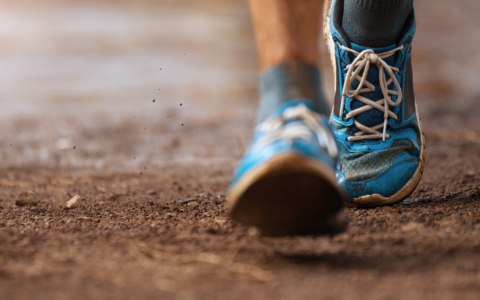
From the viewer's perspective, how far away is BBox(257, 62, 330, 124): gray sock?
3.45 ft

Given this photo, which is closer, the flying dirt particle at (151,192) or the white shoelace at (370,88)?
the white shoelace at (370,88)

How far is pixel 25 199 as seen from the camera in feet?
5.05

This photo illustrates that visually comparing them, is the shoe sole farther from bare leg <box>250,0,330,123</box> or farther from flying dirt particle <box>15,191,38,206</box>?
flying dirt particle <box>15,191,38,206</box>

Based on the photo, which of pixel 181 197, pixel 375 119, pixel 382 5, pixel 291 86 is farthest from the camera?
pixel 181 197

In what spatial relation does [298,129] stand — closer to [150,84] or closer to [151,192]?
[151,192]

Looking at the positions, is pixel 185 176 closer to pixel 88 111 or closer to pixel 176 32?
pixel 88 111

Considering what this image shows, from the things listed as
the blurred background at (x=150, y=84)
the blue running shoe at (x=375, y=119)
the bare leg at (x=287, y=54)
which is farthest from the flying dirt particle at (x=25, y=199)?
the blue running shoe at (x=375, y=119)

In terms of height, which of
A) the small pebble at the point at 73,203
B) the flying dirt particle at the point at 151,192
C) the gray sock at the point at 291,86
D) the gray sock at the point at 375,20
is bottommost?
the flying dirt particle at the point at 151,192

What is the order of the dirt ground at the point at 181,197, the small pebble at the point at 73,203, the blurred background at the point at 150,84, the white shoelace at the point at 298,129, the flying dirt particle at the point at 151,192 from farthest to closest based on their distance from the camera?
the blurred background at the point at 150,84, the flying dirt particle at the point at 151,192, the small pebble at the point at 73,203, the white shoelace at the point at 298,129, the dirt ground at the point at 181,197

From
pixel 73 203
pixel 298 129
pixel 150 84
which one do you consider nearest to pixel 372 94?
pixel 298 129

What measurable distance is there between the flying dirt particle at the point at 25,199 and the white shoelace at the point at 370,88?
1.07 metres

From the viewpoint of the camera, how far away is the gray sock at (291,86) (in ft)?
3.45

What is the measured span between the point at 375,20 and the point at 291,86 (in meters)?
0.47

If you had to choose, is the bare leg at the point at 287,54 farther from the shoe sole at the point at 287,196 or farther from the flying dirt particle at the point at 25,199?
the flying dirt particle at the point at 25,199
